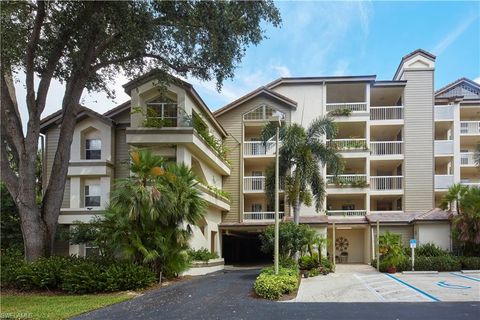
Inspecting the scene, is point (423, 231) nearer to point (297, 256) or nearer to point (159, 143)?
point (297, 256)

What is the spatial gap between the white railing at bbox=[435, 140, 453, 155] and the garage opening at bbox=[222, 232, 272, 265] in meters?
14.5

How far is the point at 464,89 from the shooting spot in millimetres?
36875

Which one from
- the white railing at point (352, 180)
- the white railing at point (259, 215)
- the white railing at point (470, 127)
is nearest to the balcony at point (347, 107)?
the white railing at point (352, 180)

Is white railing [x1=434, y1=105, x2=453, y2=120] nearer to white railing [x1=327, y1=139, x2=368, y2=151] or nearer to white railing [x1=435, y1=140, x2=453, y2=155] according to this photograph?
white railing [x1=435, y1=140, x2=453, y2=155]

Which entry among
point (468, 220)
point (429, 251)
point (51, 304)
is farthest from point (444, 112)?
point (51, 304)

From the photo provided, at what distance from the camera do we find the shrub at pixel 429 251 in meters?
24.3

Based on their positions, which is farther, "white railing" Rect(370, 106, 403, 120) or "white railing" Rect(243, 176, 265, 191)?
"white railing" Rect(370, 106, 403, 120)

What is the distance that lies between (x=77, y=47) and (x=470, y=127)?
2847cm

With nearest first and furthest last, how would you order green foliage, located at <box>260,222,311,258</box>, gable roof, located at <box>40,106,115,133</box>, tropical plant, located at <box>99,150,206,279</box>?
tropical plant, located at <box>99,150,206,279</box>, green foliage, located at <box>260,222,311,258</box>, gable roof, located at <box>40,106,115,133</box>

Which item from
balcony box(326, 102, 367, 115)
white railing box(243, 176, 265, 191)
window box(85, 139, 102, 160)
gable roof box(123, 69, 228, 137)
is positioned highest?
balcony box(326, 102, 367, 115)

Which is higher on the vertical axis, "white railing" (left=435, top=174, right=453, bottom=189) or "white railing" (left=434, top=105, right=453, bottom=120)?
"white railing" (left=434, top=105, right=453, bottom=120)

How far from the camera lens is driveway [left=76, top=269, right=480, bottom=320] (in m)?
10.7

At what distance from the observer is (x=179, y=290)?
15617 mm

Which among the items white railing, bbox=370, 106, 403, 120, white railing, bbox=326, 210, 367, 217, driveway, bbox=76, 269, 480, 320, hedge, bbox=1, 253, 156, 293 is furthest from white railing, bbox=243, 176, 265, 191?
driveway, bbox=76, 269, 480, 320
